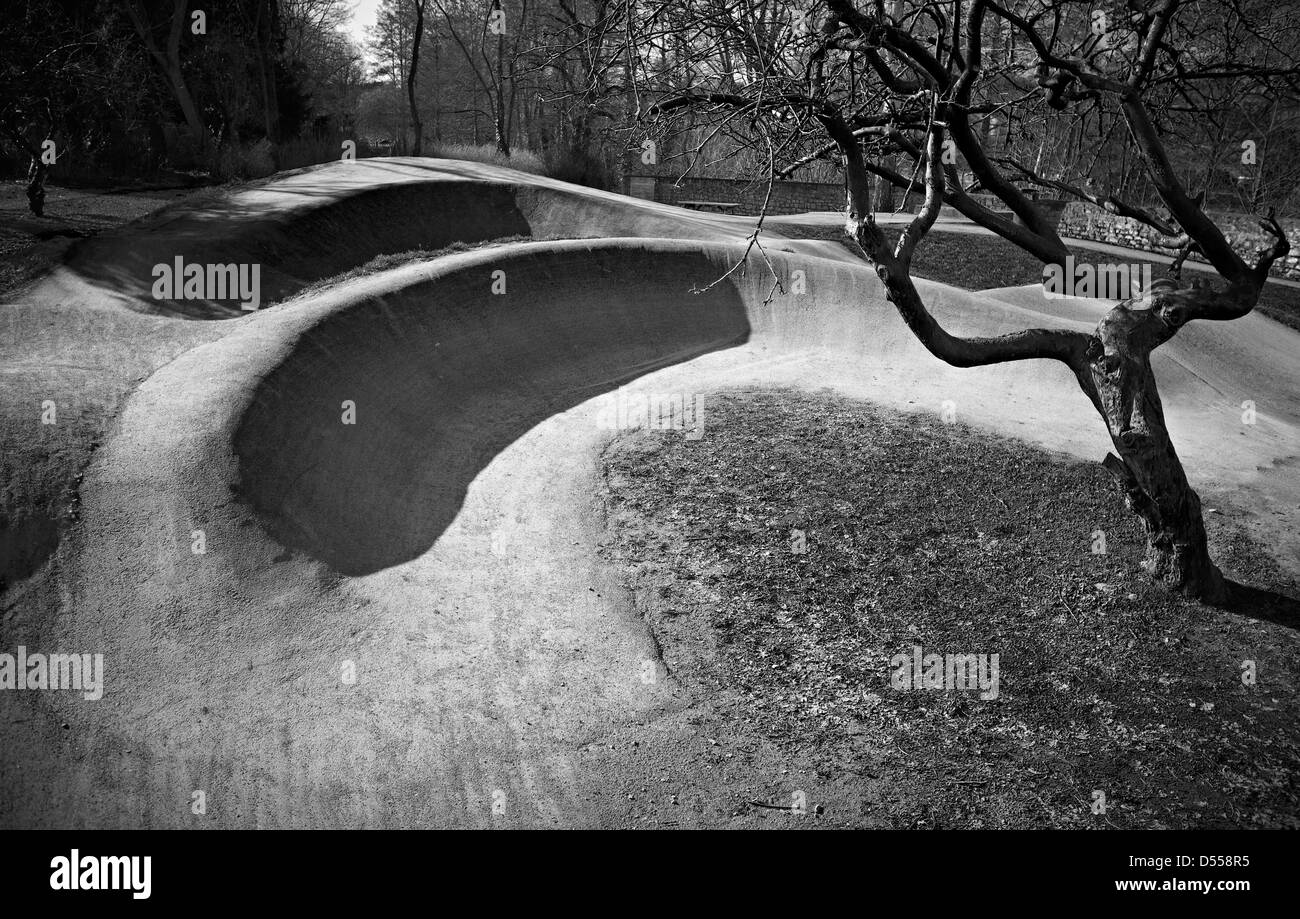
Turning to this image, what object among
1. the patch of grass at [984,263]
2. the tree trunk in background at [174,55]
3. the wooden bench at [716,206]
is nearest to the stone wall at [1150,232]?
the patch of grass at [984,263]

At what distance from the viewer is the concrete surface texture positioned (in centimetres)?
589

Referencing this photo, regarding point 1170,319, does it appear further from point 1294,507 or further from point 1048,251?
point 1294,507

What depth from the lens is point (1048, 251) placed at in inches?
335

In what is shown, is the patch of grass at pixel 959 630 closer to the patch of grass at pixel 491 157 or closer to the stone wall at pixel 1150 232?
the patch of grass at pixel 491 157

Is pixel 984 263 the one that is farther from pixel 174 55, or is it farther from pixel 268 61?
pixel 268 61

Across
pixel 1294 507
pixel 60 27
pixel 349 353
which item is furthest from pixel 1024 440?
pixel 60 27

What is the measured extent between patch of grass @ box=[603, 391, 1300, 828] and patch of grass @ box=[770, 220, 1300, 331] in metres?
11.3

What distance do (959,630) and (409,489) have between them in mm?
6056

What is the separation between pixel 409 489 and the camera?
9.77 metres

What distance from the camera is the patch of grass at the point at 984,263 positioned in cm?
2028

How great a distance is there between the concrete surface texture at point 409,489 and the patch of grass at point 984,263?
3651mm

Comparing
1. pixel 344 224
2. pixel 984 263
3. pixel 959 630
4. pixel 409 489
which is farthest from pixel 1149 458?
pixel 984 263

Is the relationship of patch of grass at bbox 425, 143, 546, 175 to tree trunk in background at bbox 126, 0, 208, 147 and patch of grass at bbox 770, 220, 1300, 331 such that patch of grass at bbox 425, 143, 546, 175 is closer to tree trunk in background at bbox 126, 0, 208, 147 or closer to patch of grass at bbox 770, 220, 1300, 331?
tree trunk in background at bbox 126, 0, 208, 147

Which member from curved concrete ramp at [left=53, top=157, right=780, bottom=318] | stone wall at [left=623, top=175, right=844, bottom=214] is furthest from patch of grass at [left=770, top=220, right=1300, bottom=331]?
stone wall at [left=623, top=175, right=844, bottom=214]
